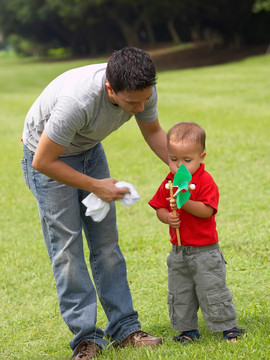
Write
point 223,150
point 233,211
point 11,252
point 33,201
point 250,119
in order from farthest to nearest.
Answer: point 250,119 → point 223,150 → point 33,201 → point 233,211 → point 11,252

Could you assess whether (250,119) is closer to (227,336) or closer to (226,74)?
(227,336)

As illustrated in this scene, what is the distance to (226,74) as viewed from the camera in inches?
1099

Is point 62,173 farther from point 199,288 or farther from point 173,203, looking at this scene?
point 199,288

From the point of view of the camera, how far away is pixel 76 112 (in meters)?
3.68

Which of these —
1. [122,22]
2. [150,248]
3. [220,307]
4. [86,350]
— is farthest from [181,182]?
[122,22]

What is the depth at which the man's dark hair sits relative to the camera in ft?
11.5

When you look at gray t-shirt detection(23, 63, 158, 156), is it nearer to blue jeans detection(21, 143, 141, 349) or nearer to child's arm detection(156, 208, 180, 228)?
blue jeans detection(21, 143, 141, 349)

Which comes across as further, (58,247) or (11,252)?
(11,252)

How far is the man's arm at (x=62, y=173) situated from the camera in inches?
146

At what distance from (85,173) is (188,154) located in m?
0.72

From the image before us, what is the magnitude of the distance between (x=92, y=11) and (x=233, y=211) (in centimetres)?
4943

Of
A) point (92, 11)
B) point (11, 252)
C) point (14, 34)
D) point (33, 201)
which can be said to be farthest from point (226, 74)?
point (14, 34)

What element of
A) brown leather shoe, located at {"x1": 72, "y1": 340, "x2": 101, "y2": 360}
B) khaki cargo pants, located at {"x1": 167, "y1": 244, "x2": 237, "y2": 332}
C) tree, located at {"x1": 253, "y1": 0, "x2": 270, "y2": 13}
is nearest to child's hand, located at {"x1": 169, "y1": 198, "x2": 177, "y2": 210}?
khaki cargo pants, located at {"x1": 167, "y1": 244, "x2": 237, "y2": 332}

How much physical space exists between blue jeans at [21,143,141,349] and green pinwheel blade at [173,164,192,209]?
0.66 m
